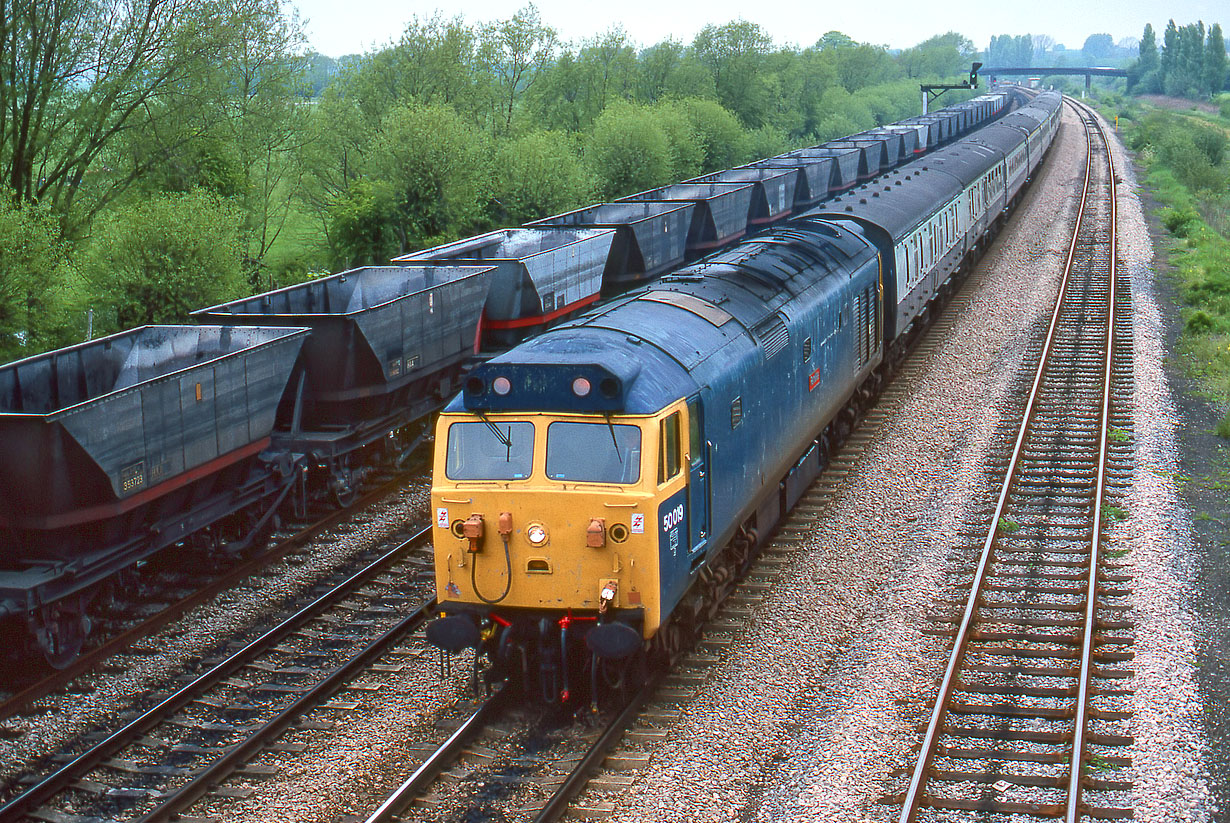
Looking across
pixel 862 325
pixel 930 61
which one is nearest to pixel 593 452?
Result: pixel 862 325

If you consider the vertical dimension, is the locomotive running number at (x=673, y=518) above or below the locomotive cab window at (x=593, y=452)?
below

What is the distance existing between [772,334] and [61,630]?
9128 mm

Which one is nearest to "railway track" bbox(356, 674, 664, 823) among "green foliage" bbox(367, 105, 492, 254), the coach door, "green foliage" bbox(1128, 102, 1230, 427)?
the coach door

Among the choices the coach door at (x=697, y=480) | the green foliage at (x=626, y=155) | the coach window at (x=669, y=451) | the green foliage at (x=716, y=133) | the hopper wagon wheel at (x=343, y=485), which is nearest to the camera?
the coach window at (x=669, y=451)

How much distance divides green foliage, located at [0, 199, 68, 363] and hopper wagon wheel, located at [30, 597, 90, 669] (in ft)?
31.1

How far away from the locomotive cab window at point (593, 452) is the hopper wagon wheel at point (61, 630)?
6.36 metres

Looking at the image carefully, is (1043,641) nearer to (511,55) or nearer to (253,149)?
(253,149)

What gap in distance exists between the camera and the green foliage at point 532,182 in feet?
139

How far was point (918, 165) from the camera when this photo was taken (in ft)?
110

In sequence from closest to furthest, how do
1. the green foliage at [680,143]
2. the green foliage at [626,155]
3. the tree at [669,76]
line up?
1. the green foliage at [626,155]
2. the green foliage at [680,143]
3. the tree at [669,76]

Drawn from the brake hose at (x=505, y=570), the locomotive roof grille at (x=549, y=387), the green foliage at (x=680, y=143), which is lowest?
the brake hose at (x=505, y=570)

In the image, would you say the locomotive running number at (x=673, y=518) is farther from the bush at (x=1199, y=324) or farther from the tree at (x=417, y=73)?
the tree at (x=417, y=73)

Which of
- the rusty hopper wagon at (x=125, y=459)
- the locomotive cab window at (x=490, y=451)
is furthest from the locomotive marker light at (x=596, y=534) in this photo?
the rusty hopper wagon at (x=125, y=459)

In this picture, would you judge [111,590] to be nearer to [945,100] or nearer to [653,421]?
[653,421]
